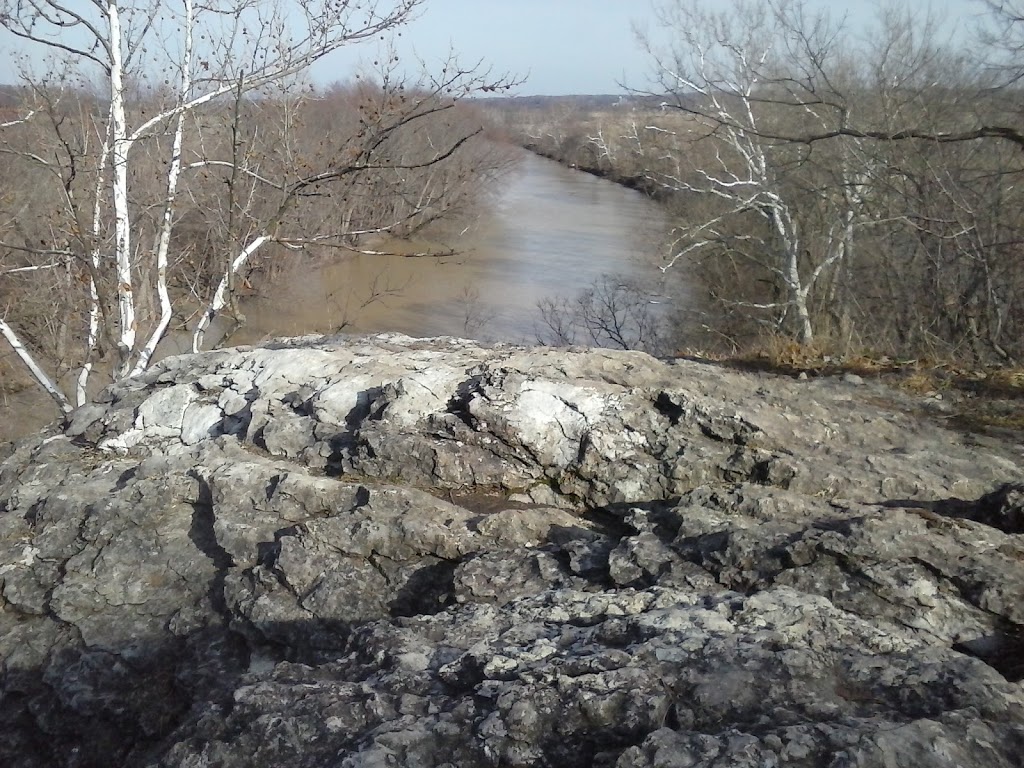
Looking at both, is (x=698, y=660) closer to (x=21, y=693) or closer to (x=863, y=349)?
(x=21, y=693)

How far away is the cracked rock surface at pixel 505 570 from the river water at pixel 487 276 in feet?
31.3

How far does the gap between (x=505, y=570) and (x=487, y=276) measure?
19972mm

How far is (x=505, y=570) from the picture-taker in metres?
2.36

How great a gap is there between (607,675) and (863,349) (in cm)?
424

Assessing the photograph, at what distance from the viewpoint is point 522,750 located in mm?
1498

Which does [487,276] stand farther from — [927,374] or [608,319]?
[927,374]

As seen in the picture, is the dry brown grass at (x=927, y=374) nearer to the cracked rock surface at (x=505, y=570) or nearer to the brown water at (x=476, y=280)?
the cracked rock surface at (x=505, y=570)

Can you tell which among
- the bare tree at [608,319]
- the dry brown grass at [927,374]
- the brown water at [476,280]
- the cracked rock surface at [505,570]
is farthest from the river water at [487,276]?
the cracked rock surface at [505,570]

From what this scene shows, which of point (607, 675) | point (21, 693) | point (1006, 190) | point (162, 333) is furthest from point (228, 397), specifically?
point (1006, 190)

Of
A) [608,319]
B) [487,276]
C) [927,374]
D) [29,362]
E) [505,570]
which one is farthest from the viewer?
[487,276]

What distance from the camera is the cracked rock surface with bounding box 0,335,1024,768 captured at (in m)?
1.55

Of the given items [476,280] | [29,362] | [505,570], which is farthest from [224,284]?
[476,280]

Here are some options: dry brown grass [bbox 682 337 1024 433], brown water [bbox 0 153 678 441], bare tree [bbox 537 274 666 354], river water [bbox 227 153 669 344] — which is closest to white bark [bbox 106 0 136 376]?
dry brown grass [bbox 682 337 1024 433]

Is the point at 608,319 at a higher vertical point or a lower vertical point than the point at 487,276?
lower
